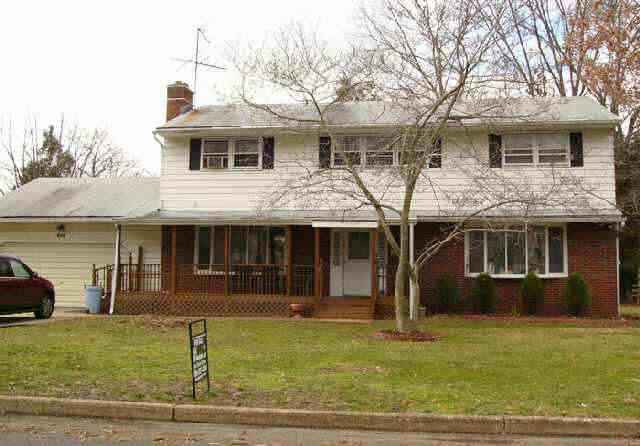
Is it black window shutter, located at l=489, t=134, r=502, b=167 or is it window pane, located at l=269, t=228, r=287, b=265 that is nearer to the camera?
black window shutter, located at l=489, t=134, r=502, b=167

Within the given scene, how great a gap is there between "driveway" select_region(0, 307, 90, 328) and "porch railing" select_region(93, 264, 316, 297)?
3.92 feet

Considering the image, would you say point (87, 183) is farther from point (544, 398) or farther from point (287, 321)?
point (544, 398)

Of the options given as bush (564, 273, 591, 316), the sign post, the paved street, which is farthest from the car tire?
bush (564, 273, 591, 316)

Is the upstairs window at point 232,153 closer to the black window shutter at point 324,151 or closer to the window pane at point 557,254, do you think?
the black window shutter at point 324,151

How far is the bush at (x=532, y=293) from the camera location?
1872 centimetres

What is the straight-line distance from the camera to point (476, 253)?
64.5 feet

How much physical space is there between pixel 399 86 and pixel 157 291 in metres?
9.92

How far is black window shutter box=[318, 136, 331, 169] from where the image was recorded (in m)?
20.0

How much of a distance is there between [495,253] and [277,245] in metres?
6.33

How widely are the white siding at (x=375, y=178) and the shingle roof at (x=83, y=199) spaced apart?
179 centimetres

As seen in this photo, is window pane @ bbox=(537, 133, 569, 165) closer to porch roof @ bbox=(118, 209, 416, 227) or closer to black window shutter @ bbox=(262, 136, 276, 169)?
porch roof @ bbox=(118, 209, 416, 227)

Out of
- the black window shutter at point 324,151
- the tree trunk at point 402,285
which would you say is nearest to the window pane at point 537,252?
the black window shutter at point 324,151

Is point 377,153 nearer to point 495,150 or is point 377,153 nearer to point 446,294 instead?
point 495,150

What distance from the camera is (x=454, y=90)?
44.6 feet
